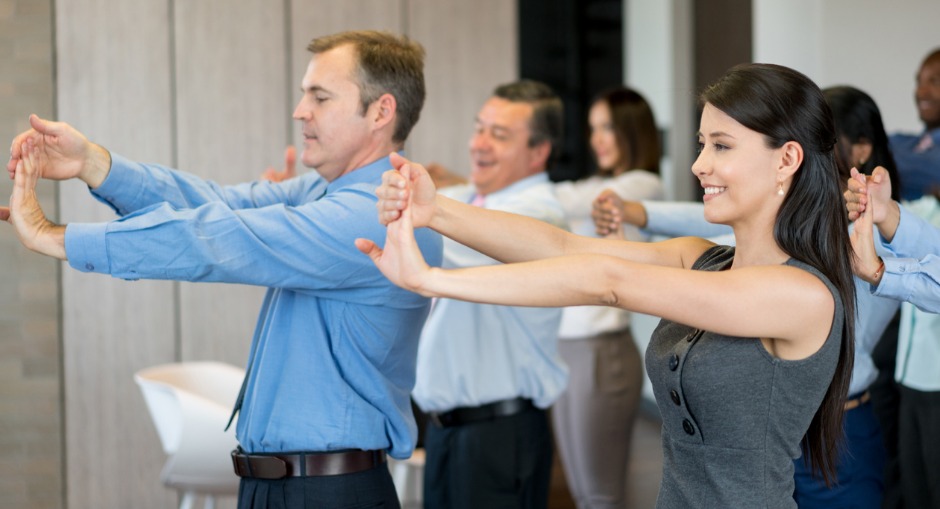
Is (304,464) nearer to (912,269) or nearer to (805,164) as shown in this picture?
(805,164)

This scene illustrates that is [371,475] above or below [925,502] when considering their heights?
above

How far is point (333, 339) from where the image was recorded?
219cm

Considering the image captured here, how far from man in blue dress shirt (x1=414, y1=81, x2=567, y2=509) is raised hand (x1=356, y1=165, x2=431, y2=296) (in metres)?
1.52

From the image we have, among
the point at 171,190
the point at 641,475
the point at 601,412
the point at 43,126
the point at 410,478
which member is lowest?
the point at 641,475

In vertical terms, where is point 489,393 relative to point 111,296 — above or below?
below

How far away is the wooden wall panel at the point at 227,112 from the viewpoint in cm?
445

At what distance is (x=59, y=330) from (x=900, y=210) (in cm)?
333

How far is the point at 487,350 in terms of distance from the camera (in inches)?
127

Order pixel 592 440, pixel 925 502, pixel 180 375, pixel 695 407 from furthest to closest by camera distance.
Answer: pixel 592 440 → pixel 180 375 → pixel 925 502 → pixel 695 407

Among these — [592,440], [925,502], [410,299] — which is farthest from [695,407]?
[592,440]

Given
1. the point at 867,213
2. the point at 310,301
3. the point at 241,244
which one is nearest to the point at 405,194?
the point at 241,244

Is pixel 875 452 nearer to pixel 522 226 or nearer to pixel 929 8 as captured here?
pixel 522 226

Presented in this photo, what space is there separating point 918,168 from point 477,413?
64.0 inches

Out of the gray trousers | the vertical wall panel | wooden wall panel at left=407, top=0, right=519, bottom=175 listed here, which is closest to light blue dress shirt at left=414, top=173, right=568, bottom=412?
the gray trousers
